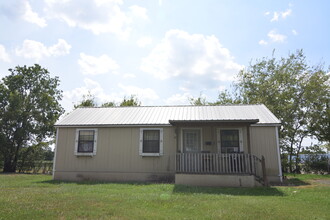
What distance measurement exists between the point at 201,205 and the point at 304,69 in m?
18.6

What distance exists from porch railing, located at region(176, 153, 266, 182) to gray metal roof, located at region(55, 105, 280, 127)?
218 centimetres

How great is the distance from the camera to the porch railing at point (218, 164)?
1014 cm

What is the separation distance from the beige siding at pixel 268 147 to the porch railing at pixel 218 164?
1.54 m

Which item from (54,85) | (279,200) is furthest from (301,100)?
(54,85)

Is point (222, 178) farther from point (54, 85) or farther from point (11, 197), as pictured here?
point (54, 85)

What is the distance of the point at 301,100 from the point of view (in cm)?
1944

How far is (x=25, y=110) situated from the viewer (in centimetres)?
2148

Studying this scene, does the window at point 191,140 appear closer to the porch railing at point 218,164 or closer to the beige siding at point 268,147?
the porch railing at point 218,164

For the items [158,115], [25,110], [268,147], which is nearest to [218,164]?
[268,147]

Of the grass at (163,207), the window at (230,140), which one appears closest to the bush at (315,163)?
the window at (230,140)

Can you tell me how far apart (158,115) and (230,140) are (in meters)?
4.11

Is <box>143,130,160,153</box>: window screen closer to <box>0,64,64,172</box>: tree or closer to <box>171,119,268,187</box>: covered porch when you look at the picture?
<box>171,119,268,187</box>: covered porch

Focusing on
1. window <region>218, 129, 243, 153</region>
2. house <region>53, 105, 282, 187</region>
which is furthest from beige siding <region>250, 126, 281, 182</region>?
window <region>218, 129, 243, 153</region>

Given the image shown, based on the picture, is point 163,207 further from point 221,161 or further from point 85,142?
point 85,142
